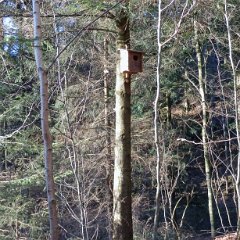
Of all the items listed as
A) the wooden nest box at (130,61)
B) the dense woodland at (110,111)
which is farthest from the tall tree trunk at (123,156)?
the wooden nest box at (130,61)

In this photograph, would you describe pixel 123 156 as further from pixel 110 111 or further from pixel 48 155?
pixel 48 155

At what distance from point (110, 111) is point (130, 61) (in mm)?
3544

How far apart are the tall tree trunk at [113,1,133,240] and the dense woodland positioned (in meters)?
0.01

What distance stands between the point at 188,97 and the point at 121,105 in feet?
19.3

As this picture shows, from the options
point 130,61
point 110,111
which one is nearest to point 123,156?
point 130,61

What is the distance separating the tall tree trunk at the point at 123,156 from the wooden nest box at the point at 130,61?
0.18 meters

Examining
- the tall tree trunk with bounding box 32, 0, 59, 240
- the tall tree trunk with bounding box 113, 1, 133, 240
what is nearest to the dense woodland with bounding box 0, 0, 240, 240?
the tall tree trunk with bounding box 113, 1, 133, 240

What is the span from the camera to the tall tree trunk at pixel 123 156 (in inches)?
248

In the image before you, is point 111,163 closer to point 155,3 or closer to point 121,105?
point 121,105

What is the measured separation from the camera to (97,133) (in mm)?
→ 9312

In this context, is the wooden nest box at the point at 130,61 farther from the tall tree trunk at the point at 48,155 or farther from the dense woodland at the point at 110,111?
the tall tree trunk at the point at 48,155

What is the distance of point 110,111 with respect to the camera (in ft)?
31.3

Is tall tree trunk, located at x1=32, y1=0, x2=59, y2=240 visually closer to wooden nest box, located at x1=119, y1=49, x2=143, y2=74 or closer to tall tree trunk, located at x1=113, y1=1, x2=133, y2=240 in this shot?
wooden nest box, located at x1=119, y1=49, x2=143, y2=74

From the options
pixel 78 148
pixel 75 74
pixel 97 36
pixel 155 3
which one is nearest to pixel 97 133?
pixel 78 148
